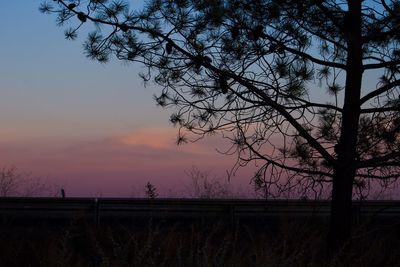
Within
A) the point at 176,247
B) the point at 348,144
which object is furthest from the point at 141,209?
the point at 348,144

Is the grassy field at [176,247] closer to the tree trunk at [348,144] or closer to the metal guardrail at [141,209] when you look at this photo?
the tree trunk at [348,144]

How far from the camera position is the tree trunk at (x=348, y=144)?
752 centimetres

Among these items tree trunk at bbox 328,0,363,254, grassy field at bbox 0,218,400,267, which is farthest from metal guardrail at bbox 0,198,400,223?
tree trunk at bbox 328,0,363,254

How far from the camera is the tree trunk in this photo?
296 inches

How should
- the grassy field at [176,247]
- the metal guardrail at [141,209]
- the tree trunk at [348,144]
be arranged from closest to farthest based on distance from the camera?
the grassy field at [176,247] < the tree trunk at [348,144] < the metal guardrail at [141,209]

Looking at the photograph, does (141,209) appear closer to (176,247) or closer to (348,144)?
(176,247)

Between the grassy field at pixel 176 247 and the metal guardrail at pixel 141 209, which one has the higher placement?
the metal guardrail at pixel 141 209

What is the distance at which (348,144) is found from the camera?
7543 millimetres

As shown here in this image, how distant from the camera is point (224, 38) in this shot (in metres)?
7.54

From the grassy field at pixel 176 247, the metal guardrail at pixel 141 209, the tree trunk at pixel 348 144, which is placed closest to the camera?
the grassy field at pixel 176 247

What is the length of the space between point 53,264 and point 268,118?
2.76m

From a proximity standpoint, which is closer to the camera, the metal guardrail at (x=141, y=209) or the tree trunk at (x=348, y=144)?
the tree trunk at (x=348, y=144)

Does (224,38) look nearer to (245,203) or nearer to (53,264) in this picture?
(53,264)

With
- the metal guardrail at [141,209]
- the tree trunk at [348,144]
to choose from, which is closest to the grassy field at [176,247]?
the tree trunk at [348,144]
